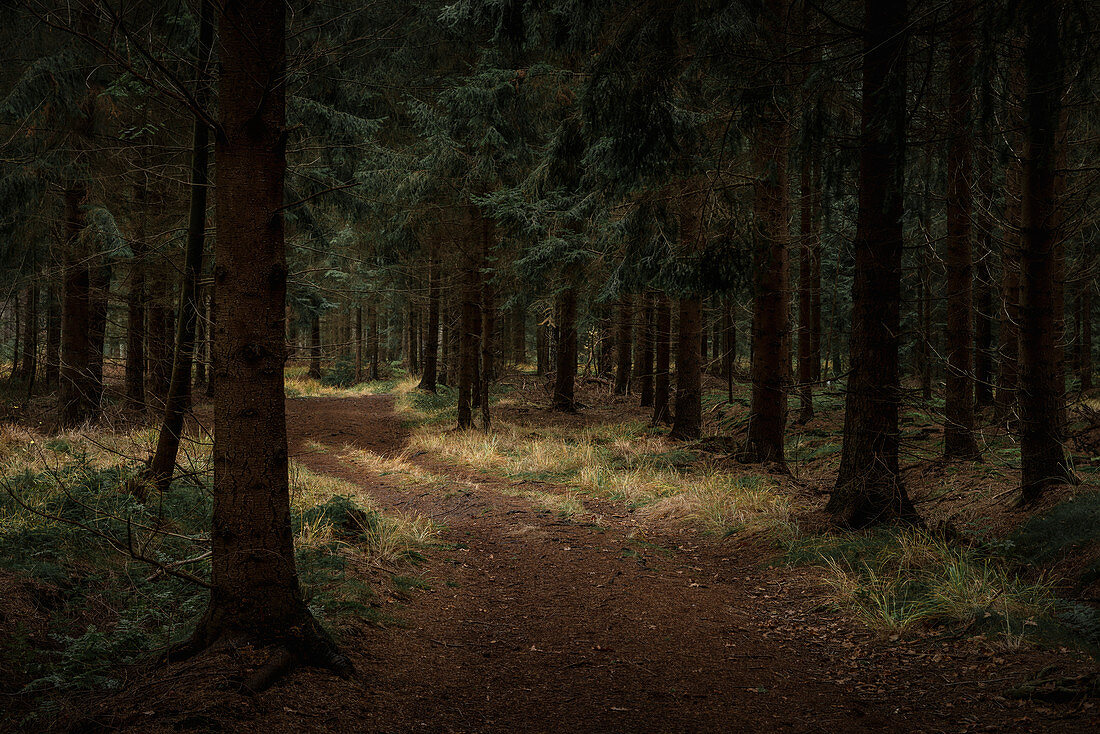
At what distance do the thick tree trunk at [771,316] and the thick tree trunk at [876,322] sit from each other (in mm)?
2391

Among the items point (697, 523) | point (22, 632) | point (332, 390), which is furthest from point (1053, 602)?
point (332, 390)

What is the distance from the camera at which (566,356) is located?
1703cm

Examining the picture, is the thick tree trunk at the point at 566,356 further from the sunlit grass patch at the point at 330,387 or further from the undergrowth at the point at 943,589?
the undergrowth at the point at 943,589

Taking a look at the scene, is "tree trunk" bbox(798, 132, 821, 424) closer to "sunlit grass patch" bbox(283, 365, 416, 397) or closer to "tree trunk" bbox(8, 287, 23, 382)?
"tree trunk" bbox(8, 287, 23, 382)

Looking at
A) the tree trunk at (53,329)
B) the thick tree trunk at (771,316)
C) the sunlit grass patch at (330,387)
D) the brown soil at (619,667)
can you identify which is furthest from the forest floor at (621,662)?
the sunlit grass patch at (330,387)

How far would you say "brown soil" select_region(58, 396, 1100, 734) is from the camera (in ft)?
8.79

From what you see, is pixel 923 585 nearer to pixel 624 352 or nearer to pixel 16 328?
pixel 624 352

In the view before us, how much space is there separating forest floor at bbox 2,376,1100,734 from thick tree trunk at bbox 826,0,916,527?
96 centimetres

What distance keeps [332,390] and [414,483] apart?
56.5 ft

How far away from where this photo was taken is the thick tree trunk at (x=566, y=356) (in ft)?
53.1

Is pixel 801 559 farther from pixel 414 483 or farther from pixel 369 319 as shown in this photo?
pixel 369 319

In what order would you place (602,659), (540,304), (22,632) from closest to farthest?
(22,632) → (602,659) → (540,304)

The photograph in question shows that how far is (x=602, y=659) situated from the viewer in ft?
12.6

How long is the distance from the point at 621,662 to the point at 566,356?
13.4 metres
